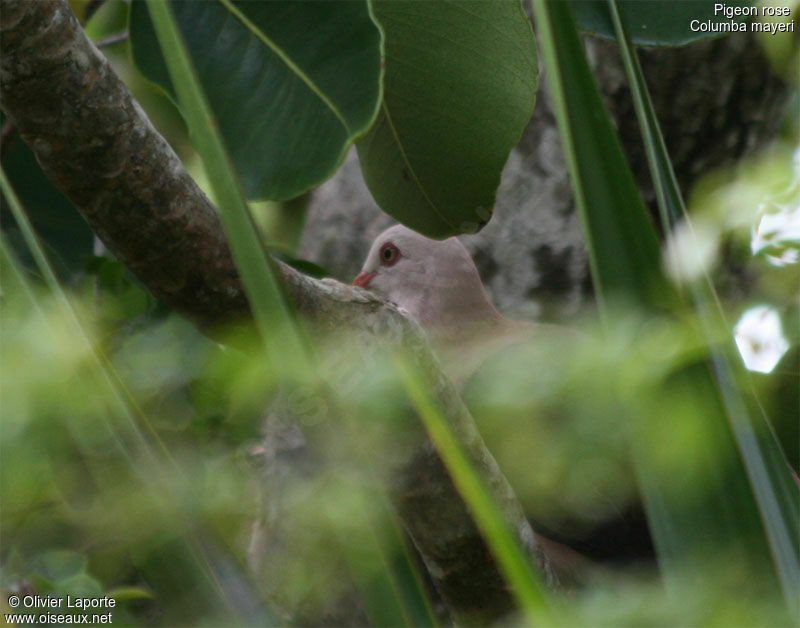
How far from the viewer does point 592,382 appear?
17.2 inches

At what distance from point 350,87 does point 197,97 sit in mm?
536

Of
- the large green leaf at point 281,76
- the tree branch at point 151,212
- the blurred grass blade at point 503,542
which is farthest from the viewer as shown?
the large green leaf at point 281,76

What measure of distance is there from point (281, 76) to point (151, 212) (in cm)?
37

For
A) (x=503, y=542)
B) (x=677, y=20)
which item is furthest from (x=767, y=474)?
(x=677, y=20)

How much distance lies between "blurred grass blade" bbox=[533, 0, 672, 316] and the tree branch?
0.68 ft

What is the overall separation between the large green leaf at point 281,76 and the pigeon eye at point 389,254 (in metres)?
0.65

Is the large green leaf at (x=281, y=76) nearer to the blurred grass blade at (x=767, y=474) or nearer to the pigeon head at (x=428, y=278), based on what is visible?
the blurred grass blade at (x=767, y=474)

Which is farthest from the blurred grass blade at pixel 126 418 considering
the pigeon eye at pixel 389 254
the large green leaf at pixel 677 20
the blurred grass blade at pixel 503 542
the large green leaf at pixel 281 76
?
the pigeon eye at pixel 389 254

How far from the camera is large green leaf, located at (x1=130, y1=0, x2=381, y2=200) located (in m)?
0.89

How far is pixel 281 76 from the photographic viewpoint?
0.99 m

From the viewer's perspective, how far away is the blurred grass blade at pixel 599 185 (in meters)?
0.40

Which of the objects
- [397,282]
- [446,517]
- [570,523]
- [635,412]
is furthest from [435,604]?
[635,412]

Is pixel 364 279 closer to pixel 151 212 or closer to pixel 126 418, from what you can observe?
pixel 151 212

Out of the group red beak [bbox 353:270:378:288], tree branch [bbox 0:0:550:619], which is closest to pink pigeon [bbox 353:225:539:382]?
red beak [bbox 353:270:378:288]
